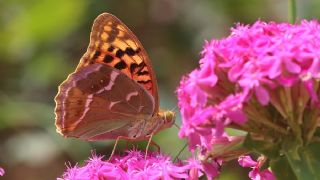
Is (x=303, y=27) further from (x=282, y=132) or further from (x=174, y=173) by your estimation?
(x=174, y=173)

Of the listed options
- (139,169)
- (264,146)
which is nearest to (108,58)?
(139,169)

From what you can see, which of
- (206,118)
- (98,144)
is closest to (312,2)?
(98,144)

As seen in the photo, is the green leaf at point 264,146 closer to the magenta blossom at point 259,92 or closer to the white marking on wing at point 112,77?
the magenta blossom at point 259,92

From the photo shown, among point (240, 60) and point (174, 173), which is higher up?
point (240, 60)

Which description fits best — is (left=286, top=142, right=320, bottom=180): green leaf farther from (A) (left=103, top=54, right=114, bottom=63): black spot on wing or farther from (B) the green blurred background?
(B) the green blurred background

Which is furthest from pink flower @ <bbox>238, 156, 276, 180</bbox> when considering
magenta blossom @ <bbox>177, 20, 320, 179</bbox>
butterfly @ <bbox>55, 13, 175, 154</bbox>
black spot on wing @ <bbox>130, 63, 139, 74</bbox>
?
black spot on wing @ <bbox>130, 63, 139, 74</bbox>

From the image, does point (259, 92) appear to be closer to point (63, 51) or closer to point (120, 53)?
point (120, 53)
